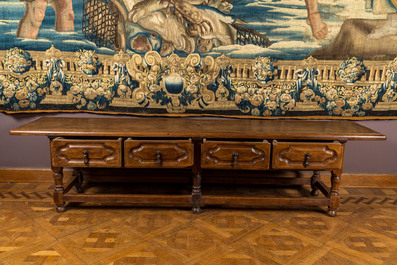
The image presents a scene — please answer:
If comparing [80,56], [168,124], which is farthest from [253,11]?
[80,56]

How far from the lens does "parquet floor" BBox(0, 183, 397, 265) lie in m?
2.36

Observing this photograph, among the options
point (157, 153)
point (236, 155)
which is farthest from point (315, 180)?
point (157, 153)

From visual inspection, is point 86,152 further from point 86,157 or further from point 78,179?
point 78,179

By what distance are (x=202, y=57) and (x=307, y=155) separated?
1408 mm

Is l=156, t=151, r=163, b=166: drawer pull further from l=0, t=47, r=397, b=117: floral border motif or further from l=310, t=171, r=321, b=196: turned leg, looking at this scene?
l=310, t=171, r=321, b=196: turned leg

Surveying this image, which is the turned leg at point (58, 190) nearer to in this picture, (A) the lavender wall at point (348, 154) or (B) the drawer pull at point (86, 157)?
(B) the drawer pull at point (86, 157)

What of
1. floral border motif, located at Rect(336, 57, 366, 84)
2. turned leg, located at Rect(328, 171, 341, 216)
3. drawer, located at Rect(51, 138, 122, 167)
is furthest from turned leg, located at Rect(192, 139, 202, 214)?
floral border motif, located at Rect(336, 57, 366, 84)

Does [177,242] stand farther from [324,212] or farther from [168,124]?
[324,212]

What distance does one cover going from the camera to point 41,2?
3238 millimetres

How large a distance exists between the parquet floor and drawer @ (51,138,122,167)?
49 cm

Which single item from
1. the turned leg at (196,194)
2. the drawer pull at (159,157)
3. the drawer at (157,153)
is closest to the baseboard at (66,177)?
the drawer at (157,153)

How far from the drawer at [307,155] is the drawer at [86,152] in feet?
4.45

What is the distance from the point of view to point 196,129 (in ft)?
9.53

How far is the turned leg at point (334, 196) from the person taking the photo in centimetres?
293
